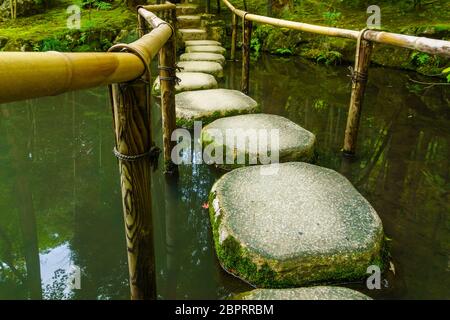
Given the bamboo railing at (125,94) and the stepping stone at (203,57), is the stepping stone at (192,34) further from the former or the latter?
the bamboo railing at (125,94)

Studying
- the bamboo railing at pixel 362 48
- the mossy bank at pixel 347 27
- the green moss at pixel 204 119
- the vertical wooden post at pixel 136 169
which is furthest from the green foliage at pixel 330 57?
the vertical wooden post at pixel 136 169

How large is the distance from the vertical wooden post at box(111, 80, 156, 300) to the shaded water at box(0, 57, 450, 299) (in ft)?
2.99

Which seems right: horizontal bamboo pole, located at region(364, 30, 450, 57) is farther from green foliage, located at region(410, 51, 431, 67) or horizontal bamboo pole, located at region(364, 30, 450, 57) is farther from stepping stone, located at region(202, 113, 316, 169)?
green foliage, located at region(410, 51, 431, 67)

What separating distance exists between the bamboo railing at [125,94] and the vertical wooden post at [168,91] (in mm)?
1362

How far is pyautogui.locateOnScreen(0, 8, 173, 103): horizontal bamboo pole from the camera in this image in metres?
0.92

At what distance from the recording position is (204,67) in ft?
24.0

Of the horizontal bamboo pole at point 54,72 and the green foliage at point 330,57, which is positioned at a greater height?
the horizontal bamboo pole at point 54,72

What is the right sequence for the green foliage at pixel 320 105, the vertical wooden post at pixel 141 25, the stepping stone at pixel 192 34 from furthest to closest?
the stepping stone at pixel 192 34, the green foliage at pixel 320 105, the vertical wooden post at pixel 141 25

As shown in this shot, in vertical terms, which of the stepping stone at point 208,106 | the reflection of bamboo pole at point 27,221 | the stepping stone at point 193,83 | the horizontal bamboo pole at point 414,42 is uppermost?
the horizontal bamboo pole at point 414,42

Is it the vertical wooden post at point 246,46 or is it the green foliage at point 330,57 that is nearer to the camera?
the vertical wooden post at point 246,46

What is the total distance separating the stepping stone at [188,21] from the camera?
10.2 meters

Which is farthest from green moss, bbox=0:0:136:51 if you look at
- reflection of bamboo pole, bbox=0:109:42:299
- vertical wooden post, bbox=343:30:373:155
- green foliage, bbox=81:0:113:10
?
vertical wooden post, bbox=343:30:373:155

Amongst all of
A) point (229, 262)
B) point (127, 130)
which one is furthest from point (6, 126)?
point (127, 130)

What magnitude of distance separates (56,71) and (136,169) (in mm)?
662
